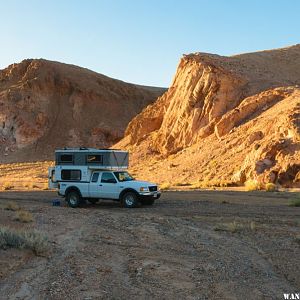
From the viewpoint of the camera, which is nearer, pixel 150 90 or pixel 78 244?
pixel 78 244

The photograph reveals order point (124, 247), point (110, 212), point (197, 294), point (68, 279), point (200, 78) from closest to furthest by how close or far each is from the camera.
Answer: point (197, 294) < point (68, 279) < point (124, 247) < point (110, 212) < point (200, 78)

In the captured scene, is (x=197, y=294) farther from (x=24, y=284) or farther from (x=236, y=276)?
(x=24, y=284)

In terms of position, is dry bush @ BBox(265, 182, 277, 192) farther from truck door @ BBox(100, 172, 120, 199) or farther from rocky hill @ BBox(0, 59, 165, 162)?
rocky hill @ BBox(0, 59, 165, 162)

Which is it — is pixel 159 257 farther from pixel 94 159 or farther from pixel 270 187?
pixel 270 187

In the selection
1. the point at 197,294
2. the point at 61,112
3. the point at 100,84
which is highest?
the point at 100,84

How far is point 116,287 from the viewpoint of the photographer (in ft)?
26.5

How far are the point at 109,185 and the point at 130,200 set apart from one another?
3.51 ft

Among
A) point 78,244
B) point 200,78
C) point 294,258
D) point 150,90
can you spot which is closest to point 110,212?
point 78,244

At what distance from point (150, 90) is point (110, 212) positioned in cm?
6571

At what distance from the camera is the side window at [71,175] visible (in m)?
21.4

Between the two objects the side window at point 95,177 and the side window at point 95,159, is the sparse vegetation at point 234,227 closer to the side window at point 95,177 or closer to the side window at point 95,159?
the side window at point 95,177

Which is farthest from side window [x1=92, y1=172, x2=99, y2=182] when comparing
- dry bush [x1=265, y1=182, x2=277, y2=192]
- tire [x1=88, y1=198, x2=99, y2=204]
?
dry bush [x1=265, y1=182, x2=277, y2=192]

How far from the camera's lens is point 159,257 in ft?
34.3

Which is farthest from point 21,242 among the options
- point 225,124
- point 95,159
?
point 225,124
